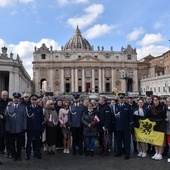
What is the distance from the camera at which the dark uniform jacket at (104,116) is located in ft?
29.1

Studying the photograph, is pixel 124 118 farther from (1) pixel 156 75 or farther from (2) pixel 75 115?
(1) pixel 156 75

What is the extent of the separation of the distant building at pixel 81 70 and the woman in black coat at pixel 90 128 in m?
71.2

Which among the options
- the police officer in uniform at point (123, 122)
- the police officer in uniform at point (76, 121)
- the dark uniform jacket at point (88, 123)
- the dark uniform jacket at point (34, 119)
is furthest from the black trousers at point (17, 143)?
the police officer in uniform at point (123, 122)

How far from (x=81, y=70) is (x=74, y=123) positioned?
7235 cm

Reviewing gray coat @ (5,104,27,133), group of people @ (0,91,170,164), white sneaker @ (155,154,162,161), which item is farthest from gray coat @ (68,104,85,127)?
white sneaker @ (155,154,162,161)

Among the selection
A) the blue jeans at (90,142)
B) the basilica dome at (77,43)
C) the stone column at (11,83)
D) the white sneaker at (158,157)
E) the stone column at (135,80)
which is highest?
the basilica dome at (77,43)

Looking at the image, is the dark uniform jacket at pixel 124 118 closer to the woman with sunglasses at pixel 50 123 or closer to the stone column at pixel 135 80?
the woman with sunglasses at pixel 50 123

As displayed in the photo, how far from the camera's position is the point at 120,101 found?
28.8ft

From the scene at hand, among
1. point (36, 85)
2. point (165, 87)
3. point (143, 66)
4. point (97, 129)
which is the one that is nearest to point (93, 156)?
point (97, 129)

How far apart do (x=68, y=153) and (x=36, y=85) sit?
7135 centimetres

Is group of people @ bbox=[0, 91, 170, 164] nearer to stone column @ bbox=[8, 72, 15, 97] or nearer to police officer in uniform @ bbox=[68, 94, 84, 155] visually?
police officer in uniform @ bbox=[68, 94, 84, 155]

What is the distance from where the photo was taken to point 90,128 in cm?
876

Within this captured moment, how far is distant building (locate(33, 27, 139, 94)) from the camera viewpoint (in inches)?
3164

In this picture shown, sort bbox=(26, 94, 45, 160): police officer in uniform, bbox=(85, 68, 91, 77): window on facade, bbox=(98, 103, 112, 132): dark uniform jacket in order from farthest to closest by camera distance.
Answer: bbox=(85, 68, 91, 77): window on facade, bbox=(98, 103, 112, 132): dark uniform jacket, bbox=(26, 94, 45, 160): police officer in uniform
